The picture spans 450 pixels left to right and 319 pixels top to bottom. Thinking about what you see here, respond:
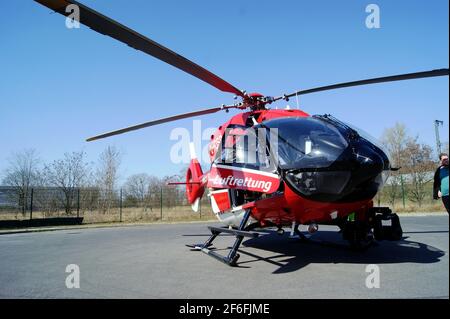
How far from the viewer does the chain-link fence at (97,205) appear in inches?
858

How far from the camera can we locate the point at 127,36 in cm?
420

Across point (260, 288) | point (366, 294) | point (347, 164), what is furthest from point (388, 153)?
point (260, 288)

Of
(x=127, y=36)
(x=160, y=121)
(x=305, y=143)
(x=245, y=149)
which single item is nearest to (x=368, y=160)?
(x=305, y=143)

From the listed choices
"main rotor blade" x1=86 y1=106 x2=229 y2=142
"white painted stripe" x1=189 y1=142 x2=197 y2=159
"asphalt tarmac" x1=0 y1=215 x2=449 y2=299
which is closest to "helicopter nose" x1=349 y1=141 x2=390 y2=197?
"asphalt tarmac" x1=0 y1=215 x2=449 y2=299

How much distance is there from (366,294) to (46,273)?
16.6 ft

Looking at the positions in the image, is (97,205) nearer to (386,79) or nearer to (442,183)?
(442,183)

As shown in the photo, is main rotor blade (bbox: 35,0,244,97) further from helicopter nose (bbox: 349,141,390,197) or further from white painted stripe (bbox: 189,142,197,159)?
white painted stripe (bbox: 189,142,197,159)

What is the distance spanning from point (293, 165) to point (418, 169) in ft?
52.1

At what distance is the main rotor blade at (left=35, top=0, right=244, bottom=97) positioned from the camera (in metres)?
3.45

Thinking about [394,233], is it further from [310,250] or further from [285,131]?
[285,131]

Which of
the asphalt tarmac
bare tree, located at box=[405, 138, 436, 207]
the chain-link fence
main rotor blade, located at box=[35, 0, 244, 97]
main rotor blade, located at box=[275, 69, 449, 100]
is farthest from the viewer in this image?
the chain-link fence

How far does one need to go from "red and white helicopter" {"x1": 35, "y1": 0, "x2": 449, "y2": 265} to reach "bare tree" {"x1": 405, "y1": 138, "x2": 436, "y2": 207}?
9.07m

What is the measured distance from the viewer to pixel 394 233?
18.9 feet

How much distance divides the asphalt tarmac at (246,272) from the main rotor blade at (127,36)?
3164mm
